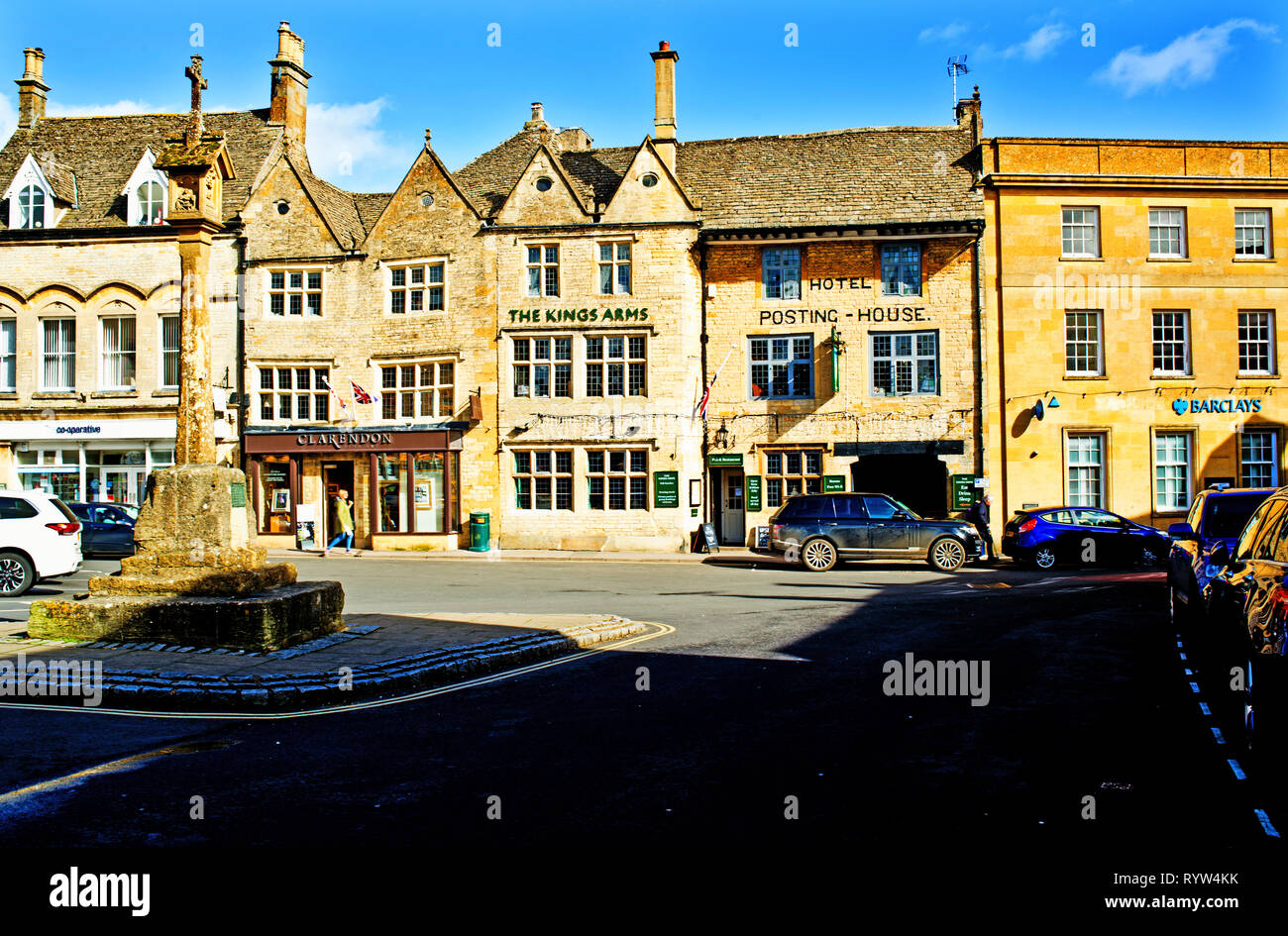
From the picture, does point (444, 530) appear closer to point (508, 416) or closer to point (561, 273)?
point (508, 416)

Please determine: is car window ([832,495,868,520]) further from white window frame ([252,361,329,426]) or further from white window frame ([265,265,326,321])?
white window frame ([265,265,326,321])

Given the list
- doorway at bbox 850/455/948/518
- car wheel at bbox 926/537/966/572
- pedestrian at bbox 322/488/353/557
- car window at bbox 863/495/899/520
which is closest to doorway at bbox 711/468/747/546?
doorway at bbox 850/455/948/518

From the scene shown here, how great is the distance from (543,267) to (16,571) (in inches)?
670

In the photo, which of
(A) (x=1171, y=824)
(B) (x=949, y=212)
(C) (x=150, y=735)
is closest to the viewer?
(A) (x=1171, y=824)

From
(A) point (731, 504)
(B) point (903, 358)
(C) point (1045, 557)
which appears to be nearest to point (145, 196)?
(A) point (731, 504)

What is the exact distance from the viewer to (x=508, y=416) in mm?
30328

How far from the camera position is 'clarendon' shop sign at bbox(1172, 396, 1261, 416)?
93.4 feet

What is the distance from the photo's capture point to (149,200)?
32.6m

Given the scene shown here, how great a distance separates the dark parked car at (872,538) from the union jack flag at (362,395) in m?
13.5

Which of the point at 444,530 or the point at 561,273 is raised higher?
the point at 561,273

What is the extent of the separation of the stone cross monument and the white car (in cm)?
757
